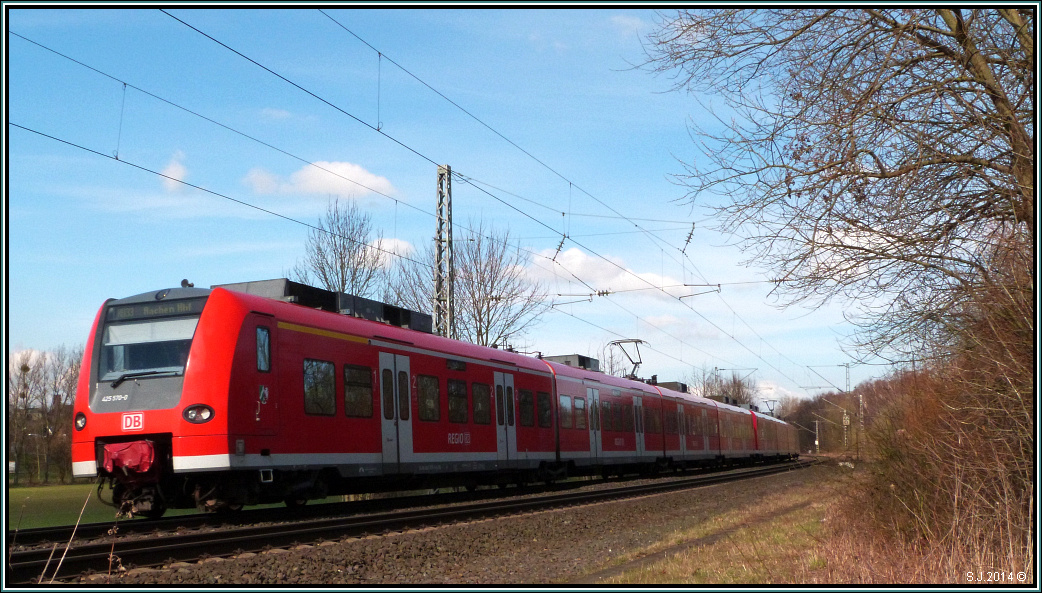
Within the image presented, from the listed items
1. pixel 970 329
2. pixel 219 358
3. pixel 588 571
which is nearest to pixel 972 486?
pixel 970 329

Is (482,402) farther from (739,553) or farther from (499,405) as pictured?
(739,553)

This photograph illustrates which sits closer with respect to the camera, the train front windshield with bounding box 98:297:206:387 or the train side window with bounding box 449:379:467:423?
the train front windshield with bounding box 98:297:206:387

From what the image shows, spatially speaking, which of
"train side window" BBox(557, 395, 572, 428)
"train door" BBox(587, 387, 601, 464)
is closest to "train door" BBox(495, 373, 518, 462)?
"train side window" BBox(557, 395, 572, 428)

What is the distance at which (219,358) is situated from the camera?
36.4 ft

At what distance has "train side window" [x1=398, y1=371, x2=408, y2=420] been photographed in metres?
14.8

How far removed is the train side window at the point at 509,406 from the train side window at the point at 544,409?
5.13 feet

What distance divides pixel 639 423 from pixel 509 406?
1068cm

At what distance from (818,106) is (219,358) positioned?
25.5 feet

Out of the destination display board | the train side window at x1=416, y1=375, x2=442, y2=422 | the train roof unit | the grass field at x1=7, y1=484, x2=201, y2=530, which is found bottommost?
the grass field at x1=7, y1=484, x2=201, y2=530

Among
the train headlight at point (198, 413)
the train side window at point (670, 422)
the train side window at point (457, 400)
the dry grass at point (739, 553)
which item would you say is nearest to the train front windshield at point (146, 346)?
the train headlight at point (198, 413)

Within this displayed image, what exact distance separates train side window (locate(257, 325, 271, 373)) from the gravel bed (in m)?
2.90

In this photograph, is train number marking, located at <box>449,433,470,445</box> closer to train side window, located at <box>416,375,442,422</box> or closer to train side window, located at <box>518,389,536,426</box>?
train side window, located at <box>416,375,442,422</box>

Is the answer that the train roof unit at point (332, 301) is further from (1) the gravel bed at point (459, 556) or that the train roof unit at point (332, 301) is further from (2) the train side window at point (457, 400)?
(1) the gravel bed at point (459, 556)

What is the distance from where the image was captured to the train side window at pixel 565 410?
22375 mm
